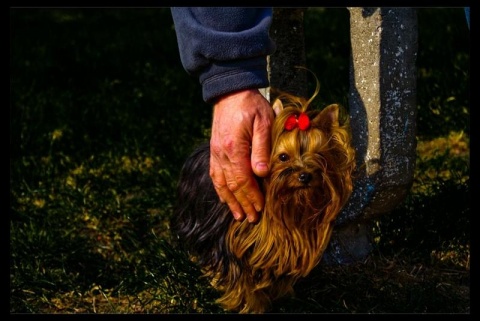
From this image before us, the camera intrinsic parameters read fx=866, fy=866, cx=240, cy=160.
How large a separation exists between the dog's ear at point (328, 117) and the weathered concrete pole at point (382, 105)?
31 centimetres

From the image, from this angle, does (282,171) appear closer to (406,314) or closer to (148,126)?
(406,314)

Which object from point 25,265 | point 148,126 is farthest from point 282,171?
point 148,126

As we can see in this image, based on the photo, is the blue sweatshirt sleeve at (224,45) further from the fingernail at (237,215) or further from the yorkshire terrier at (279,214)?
the fingernail at (237,215)

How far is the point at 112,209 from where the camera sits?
469 centimetres

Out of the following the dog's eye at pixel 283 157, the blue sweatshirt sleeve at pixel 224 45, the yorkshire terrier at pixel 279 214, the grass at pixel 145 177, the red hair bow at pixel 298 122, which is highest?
the blue sweatshirt sleeve at pixel 224 45

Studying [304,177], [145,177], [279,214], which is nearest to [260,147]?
[304,177]

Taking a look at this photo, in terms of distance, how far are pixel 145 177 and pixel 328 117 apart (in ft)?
6.69

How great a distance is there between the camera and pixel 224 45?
278 centimetres

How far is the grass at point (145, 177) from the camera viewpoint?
378 cm

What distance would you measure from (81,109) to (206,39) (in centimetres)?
336

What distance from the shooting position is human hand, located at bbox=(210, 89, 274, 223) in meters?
2.92

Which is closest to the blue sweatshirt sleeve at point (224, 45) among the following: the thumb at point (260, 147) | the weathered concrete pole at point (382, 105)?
the thumb at point (260, 147)

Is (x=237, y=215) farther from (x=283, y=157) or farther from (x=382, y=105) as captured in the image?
(x=382, y=105)

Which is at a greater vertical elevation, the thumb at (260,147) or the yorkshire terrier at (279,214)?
the thumb at (260,147)
